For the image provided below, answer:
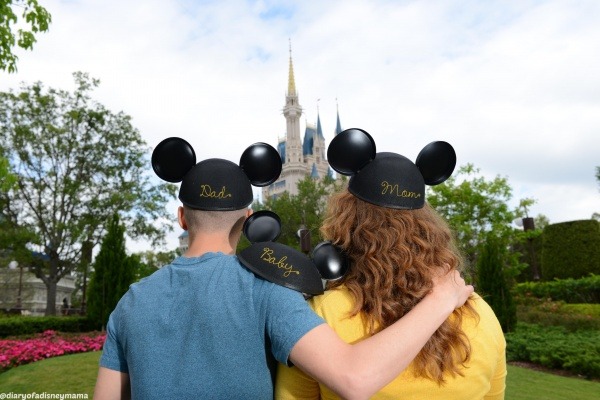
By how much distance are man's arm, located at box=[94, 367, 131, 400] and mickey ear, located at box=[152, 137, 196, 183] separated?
941mm

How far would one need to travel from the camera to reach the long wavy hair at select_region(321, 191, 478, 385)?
1968 mm

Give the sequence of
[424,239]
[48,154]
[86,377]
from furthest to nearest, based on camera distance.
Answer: [48,154], [86,377], [424,239]

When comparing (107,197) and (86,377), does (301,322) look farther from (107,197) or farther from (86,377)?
(107,197)

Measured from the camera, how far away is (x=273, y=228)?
8.59 ft

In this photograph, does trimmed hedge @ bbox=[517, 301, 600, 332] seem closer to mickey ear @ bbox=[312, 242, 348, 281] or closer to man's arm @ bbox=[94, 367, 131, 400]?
mickey ear @ bbox=[312, 242, 348, 281]

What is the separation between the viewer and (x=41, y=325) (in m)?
19.4

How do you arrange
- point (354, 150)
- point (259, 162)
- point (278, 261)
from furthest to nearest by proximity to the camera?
point (259, 162) < point (354, 150) < point (278, 261)

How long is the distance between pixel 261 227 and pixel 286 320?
0.88m

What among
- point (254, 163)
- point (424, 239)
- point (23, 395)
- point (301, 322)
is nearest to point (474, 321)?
point (424, 239)

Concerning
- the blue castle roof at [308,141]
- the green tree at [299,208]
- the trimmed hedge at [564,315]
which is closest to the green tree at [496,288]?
the trimmed hedge at [564,315]

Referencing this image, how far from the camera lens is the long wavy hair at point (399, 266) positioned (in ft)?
6.46

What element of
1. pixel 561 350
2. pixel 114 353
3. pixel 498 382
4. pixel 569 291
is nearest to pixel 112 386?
pixel 114 353

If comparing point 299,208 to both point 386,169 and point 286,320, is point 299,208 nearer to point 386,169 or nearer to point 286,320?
point 386,169

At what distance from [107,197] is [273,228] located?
28176mm
